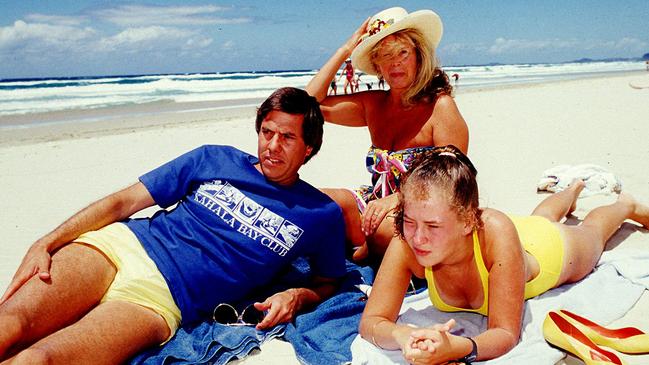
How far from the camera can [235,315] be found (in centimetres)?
322

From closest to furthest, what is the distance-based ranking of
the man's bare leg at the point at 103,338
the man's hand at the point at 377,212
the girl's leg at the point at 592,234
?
the man's bare leg at the point at 103,338 → the girl's leg at the point at 592,234 → the man's hand at the point at 377,212

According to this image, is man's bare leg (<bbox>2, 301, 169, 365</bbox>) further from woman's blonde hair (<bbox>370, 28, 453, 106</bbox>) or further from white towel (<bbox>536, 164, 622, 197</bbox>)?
white towel (<bbox>536, 164, 622, 197</bbox>)

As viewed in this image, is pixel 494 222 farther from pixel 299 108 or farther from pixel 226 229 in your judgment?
pixel 226 229

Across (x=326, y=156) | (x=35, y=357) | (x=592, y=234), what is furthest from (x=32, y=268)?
(x=326, y=156)

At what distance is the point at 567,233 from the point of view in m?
3.40

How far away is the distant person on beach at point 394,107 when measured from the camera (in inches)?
147

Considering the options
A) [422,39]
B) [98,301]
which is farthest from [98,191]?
[422,39]

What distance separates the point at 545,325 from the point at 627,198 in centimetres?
209

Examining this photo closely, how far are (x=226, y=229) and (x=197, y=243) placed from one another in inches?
→ 7.4

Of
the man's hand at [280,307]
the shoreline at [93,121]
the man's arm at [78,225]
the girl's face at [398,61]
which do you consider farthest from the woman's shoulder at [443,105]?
the shoreline at [93,121]

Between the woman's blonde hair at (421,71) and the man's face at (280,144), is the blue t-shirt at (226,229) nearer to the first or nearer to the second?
the man's face at (280,144)

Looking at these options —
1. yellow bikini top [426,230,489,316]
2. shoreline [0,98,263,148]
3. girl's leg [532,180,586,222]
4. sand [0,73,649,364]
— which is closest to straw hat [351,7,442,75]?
girl's leg [532,180,586,222]

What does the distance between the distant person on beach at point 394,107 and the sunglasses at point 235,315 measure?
→ 0.93 metres

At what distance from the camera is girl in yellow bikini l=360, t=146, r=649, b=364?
7.91ft
